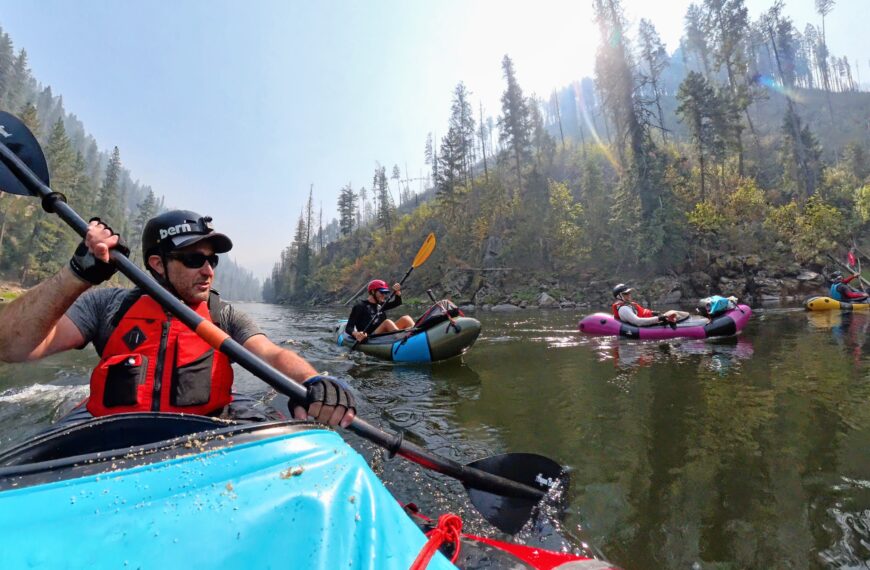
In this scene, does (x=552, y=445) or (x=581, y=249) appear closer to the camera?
(x=552, y=445)

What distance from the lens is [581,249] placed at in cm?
3759

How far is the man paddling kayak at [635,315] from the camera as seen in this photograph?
1143 centimetres

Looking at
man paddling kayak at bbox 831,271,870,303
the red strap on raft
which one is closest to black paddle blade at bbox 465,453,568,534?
the red strap on raft

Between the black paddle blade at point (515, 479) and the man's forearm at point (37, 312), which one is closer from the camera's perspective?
the man's forearm at point (37, 312)

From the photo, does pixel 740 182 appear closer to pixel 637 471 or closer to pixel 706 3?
pixel 706 3

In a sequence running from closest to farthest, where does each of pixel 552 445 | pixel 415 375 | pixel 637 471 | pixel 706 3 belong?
pixel 637 471 < pixel 552 445 < pixel 415 375 < pixel 706 3

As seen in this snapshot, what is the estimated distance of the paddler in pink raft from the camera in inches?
449

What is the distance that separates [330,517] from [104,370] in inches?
89.9

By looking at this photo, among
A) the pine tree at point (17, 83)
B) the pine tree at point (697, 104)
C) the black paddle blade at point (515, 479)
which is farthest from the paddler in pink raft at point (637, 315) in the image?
the pine tree at point (17, 83)

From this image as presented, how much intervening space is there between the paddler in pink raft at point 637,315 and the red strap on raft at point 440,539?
11.4 m

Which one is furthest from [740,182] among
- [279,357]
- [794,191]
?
[279,357]

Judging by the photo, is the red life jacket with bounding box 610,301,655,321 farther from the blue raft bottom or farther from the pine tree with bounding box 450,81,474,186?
the pine tree with bounding box 450,81,474,186

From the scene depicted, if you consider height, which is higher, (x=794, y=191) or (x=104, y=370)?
(x=794, y=191)

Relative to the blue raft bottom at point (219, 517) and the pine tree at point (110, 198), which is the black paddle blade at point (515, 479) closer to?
the blue raft bottom at point (219, 517)
